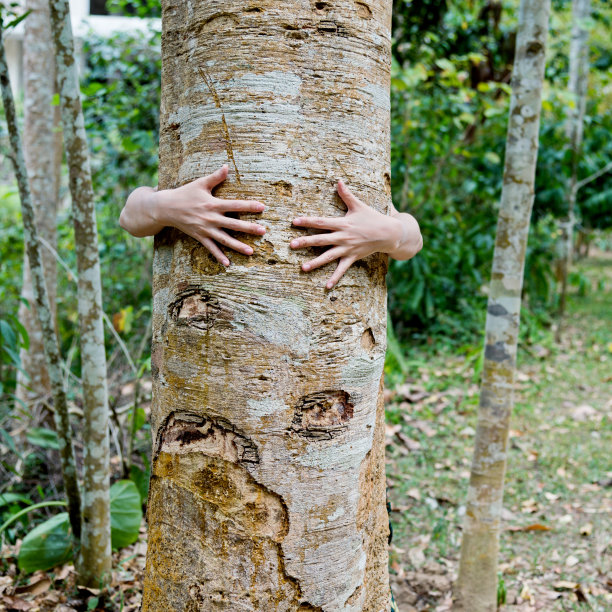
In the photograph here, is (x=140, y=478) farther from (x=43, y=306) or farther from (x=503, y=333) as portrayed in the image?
(x=503, y=333)

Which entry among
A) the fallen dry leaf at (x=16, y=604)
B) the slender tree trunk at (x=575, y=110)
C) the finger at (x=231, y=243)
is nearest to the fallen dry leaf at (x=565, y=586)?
the fallen dry leaf at (x=16, y=604)

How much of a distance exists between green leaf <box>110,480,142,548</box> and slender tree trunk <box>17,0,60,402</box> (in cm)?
140

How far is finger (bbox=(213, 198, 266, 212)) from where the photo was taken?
125cm

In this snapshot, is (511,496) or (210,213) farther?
(511,496)

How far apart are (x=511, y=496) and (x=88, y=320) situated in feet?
9.30

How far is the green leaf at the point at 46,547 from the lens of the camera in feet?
8.00

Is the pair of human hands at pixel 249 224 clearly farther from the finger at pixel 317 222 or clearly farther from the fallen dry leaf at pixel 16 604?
the fallen dry leaf at pixel 16 604

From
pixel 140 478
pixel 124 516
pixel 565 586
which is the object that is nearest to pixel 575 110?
pixel 565 586

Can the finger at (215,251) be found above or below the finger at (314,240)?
below

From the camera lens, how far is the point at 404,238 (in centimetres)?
145

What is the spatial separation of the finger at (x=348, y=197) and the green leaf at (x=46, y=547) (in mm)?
2084

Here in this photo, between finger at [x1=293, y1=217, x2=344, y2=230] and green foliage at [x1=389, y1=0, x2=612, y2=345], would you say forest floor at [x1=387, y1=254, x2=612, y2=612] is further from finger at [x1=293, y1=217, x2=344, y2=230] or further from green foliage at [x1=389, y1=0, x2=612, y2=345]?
finger at [x1=293, y1=217, x2=344, y2=230]

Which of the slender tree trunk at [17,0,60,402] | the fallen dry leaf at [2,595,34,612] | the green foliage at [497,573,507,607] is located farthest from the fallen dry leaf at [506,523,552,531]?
the slender tree trunk at [17,0,60,402]

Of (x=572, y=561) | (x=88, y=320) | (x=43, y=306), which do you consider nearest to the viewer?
(x=88, y=320)
